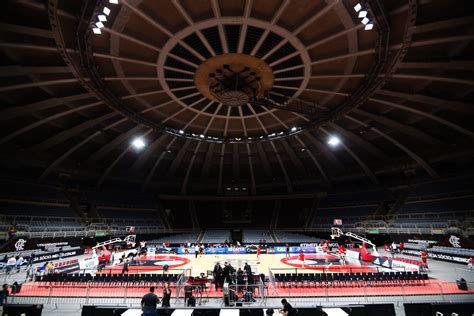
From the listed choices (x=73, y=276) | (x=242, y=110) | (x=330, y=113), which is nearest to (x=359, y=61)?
(x=330, y=113)

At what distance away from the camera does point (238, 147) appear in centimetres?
4209

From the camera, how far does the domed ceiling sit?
16578mm

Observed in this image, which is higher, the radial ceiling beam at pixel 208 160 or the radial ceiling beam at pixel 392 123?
the radial ceiling beam at pixel 208 160

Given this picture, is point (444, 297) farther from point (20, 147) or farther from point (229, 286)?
point (20, 147)

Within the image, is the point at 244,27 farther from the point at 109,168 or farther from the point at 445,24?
the point at 109,168

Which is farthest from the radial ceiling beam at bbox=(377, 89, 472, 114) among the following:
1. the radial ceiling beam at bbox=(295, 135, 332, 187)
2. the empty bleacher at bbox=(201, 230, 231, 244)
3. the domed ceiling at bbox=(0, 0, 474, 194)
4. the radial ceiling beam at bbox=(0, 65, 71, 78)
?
the empty bleacher at bbox=(201, 230, 231, 244)

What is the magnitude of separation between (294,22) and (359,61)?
686 centimetres

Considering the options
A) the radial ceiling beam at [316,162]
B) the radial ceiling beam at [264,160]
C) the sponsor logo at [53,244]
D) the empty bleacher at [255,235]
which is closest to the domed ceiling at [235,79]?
the radial ceiling beam at [316,162]

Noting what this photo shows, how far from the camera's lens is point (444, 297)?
14148mm

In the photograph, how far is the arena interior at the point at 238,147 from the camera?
50.8 feet

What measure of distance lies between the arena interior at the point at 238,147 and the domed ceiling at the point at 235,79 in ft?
0.50

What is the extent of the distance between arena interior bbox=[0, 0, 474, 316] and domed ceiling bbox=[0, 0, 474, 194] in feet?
0.50

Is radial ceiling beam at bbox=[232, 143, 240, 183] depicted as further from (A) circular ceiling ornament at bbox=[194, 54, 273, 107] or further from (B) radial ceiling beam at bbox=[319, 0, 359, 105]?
(B) radial ceiling beam at bbox=[319, 0, 359, 105]

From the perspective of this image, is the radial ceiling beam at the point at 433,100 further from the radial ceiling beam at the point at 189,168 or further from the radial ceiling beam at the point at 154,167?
the radial ceiling beam at the point at 154,167
